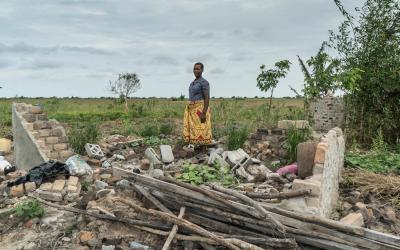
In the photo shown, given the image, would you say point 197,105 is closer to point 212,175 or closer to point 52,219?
point 212,175

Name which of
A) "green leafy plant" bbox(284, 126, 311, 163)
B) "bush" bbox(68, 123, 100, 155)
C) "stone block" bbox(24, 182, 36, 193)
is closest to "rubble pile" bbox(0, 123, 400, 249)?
"stone block" bbox(24, 182, 36, 193)

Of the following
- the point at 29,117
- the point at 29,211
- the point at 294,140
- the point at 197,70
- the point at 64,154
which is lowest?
the point at 29,211

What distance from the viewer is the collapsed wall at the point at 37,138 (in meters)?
7.34

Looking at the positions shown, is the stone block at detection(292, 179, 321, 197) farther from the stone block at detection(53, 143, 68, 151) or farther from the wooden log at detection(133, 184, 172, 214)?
the stone block at detection(53, 143, 68, 151)

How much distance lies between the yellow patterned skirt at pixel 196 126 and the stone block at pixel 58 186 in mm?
2809

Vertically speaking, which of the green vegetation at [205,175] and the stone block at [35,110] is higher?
the stone block at [35,110]

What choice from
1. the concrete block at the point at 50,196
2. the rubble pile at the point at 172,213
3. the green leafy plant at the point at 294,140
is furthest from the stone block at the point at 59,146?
→ the green leafy plant at the point at 294,140

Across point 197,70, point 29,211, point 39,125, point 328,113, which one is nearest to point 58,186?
point 29,211

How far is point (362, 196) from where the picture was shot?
609 centimetres

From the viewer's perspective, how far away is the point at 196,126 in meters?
8.04

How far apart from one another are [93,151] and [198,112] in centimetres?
204

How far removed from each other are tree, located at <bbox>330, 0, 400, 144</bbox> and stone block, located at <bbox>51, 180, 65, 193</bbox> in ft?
23.1

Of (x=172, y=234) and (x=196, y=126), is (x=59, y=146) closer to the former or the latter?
(x=196, y=126)

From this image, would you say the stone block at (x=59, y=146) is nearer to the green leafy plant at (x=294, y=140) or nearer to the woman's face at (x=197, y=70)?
the woman's face at (x=197, y=70)
